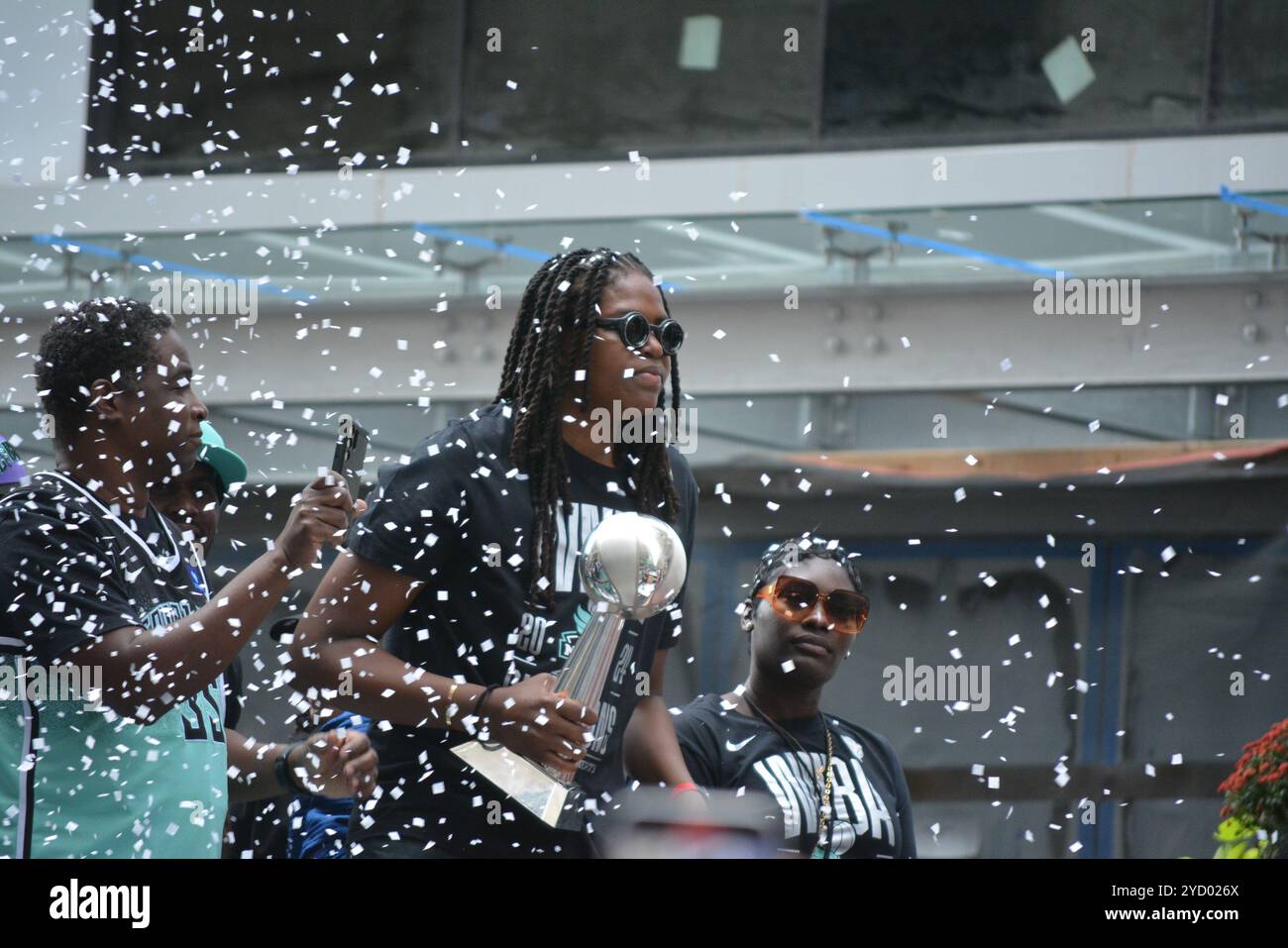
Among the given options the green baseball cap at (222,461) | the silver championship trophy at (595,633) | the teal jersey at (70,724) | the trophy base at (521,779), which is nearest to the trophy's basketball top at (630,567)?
the silver championship trophy at (595,633)

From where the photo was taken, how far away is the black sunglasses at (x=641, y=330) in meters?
1.96

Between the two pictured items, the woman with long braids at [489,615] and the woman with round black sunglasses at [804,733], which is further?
the woman with round black sunglasses at [804,733]

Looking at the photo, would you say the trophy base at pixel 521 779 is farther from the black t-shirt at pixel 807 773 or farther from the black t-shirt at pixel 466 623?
the black t-shirt at pixel 807 773

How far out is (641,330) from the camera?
6.44 feet

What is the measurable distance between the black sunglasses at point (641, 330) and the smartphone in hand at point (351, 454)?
Answer: 32 cm

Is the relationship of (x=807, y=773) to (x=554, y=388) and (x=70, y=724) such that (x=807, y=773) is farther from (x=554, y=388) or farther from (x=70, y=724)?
(x=70, y=724)

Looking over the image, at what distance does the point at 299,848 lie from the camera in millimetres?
2246

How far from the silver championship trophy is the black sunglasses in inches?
10.3

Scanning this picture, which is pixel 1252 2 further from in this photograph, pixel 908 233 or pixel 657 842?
pixel 657 842

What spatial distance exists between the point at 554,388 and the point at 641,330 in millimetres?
124

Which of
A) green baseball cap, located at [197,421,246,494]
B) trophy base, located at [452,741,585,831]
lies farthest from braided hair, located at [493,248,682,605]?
green baseball cap, located at [197,421,246,494]
